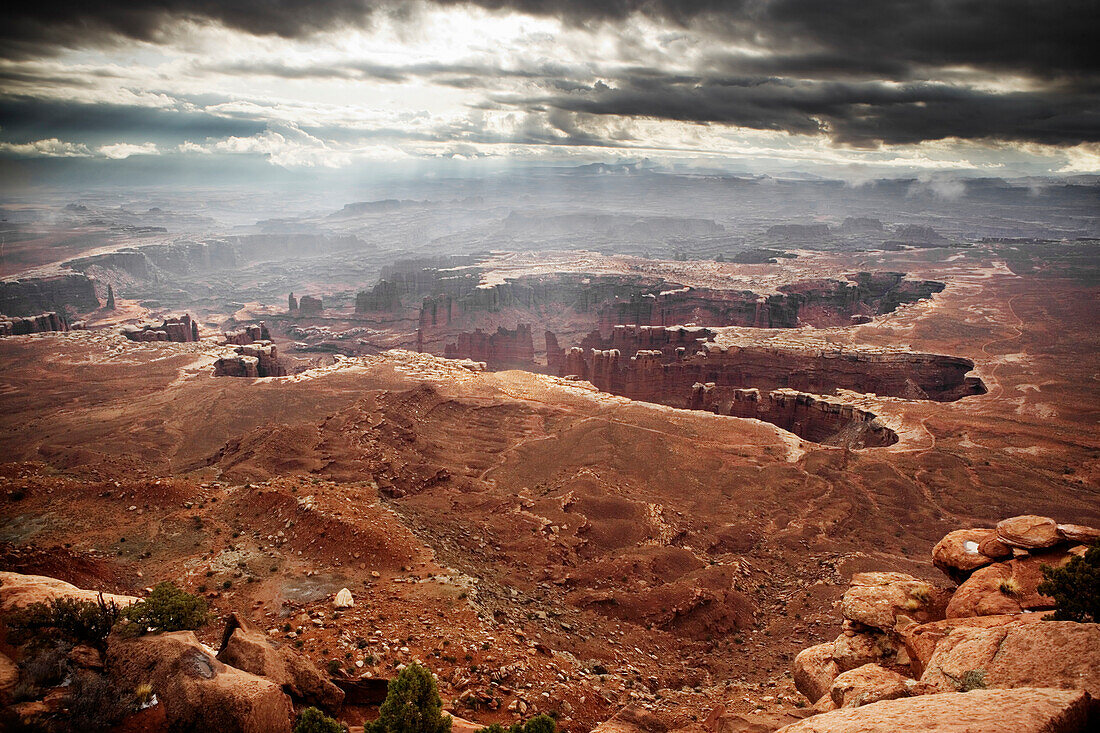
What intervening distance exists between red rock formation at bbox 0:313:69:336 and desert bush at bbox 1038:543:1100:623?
107450 millimetres

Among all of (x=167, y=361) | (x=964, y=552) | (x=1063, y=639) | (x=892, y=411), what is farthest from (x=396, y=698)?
(x=167, y=361)

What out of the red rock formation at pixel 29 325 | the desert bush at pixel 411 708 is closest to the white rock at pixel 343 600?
the desert bush at pixel 411 708

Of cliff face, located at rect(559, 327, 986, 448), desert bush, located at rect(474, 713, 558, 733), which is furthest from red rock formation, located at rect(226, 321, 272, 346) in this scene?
desert bush, located at rect(474, 713, 558, 733)

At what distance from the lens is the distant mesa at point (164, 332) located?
81188mm

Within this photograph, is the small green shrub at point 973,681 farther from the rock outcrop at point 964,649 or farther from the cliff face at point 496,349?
the cliff face at point 496,349

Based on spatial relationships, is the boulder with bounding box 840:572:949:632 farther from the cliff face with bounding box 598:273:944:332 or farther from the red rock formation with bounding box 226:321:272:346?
the cliff face with bounding box 598:273:944:332

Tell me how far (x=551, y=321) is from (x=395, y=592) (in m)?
111

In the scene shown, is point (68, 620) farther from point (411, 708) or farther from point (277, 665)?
point (411, 708)

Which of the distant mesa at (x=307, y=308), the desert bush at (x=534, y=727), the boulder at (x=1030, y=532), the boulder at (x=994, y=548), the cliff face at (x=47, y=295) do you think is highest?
the boulder at (x=1030, y=532)

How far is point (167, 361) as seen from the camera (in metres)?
68.2

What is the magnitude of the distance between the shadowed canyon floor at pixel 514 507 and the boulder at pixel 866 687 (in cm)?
350

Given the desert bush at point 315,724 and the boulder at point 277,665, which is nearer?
the desert bush at point 315,724

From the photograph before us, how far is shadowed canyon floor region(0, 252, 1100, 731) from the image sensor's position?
1766cm

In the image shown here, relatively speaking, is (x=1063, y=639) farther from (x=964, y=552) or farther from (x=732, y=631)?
(x=732, y=631)
